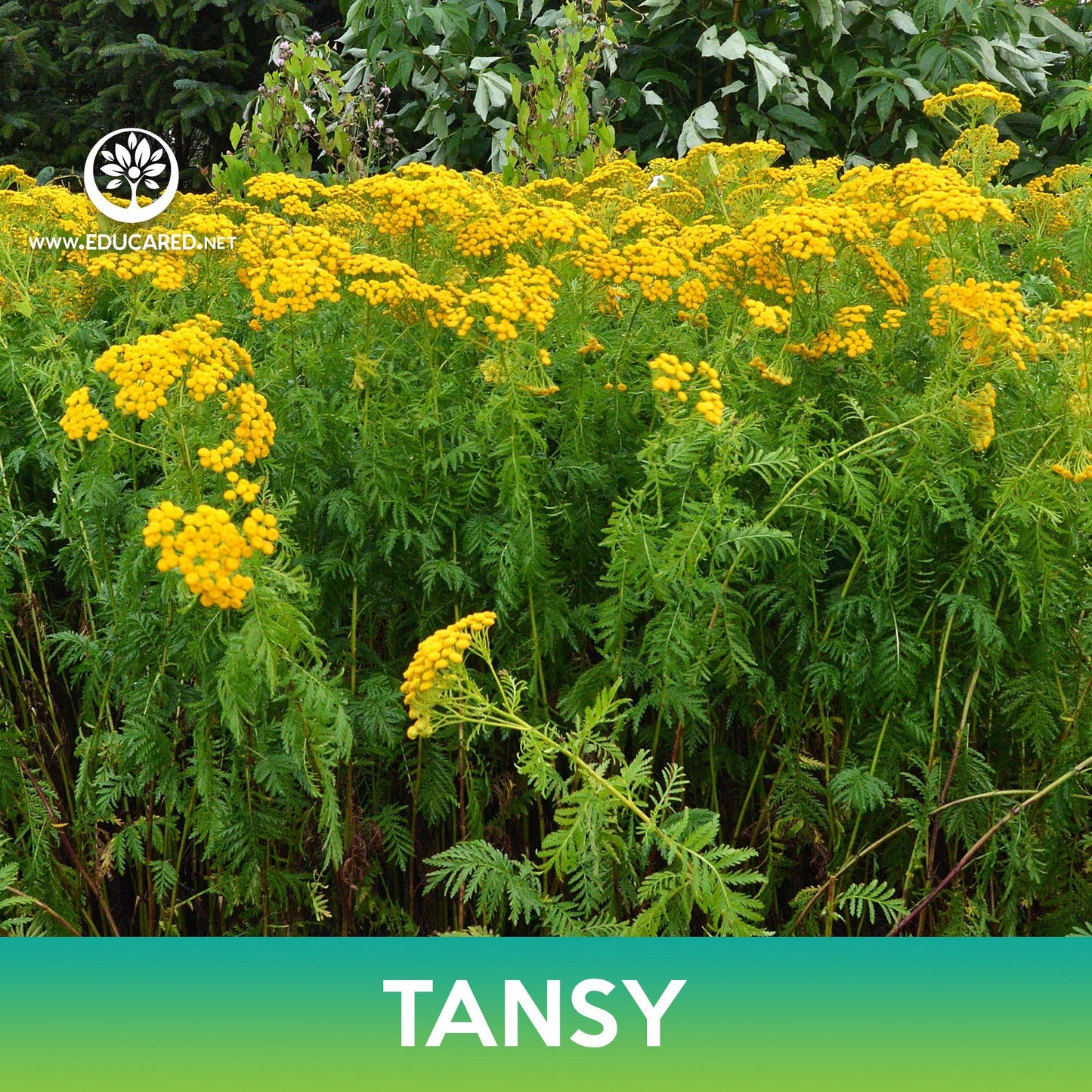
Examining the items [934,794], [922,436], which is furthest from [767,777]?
[922,436]

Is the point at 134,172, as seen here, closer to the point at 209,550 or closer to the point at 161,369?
the point at 161,369

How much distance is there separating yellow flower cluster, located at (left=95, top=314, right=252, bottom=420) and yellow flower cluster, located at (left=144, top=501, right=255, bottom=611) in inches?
10.4

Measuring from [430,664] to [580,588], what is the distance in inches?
28.4

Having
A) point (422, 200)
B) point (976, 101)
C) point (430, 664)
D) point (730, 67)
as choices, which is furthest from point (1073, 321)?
point (730, 67)

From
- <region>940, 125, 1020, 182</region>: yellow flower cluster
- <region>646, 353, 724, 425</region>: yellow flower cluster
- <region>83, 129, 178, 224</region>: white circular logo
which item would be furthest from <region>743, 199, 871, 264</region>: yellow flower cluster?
<region>83, 129, 178, 224</region>: white circular logo

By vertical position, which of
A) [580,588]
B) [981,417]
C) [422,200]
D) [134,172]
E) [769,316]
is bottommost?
[580,588]

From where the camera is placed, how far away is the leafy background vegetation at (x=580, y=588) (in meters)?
2.23

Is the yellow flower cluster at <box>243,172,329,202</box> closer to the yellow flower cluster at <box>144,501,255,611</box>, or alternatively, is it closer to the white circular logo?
the white circular logo

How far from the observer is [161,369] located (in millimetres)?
2061

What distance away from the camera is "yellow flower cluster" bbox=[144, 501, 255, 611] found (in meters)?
1.81

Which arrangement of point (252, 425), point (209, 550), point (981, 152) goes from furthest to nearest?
1. point (981, 152)
2. point (252, 425)
3. point (209, 550)

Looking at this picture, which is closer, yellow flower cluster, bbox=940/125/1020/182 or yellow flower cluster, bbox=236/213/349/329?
yellow flower cluster, bbox=236/213/349/329

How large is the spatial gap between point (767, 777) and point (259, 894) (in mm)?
1016

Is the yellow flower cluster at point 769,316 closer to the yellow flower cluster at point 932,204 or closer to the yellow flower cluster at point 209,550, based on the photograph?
the yellow flower cluster at point 932,204
